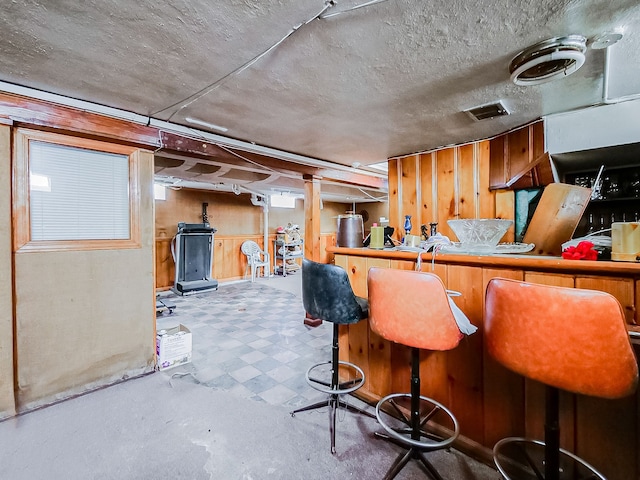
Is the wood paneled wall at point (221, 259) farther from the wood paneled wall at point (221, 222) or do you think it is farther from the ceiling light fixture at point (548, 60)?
the ceiling light fixture at point (548, 60)

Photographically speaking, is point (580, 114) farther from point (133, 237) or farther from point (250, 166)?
point (133, 237)

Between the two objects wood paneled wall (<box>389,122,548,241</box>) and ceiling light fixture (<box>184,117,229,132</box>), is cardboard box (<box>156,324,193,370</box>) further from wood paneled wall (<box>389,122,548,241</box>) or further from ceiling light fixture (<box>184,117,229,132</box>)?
wood paneled wall (<box>389,122,548,241</box>)

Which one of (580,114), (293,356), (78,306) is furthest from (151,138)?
(580,114)

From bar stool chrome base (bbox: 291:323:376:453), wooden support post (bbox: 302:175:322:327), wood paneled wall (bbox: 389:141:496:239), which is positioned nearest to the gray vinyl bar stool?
bar stool chrome base (bbox: 291:323:376:453)

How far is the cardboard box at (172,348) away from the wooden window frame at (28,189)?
2.92 ft

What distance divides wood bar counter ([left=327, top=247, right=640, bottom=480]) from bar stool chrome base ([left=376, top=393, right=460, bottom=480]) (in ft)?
0.31

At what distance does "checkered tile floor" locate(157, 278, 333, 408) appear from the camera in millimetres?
2406

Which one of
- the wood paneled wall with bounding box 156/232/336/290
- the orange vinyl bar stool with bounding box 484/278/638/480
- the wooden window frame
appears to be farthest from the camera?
the wood paneled wall with bounding box 156/232/336/290

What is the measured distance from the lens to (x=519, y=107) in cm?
224

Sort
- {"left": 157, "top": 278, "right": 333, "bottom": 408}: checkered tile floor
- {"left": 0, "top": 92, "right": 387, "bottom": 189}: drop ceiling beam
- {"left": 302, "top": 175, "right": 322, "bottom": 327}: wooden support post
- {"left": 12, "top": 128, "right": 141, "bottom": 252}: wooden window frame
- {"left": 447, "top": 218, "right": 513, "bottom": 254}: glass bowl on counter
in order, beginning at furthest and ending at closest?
1. {"left": 302, "top": 175, "right": 322, "bottom": 327}: wooden support post
2. {"left": 157, "top": 278, "right": 333, "bottom": 408}: checkered tile floor
3. {"left": 12, "top": 128, "right": 141, "bottom": 252}: wooden window frame
4. {"left": 0, "top": 92, "right": 387, "bottom": 189}: drop ceiling beam
5. {"left": 447, "top": 218, "right": 513, "bottom": 254}: glass bowl on counter

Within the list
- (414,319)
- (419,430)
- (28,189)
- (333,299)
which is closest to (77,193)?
(28,189)

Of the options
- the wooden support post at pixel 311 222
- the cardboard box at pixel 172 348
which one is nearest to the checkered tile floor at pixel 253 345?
the cardboard box at pixel 172 348

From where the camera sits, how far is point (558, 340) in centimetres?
98

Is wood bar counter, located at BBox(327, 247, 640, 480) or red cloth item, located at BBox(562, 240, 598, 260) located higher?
red cloth item, located at BBox(562, 240, 598, 260)
